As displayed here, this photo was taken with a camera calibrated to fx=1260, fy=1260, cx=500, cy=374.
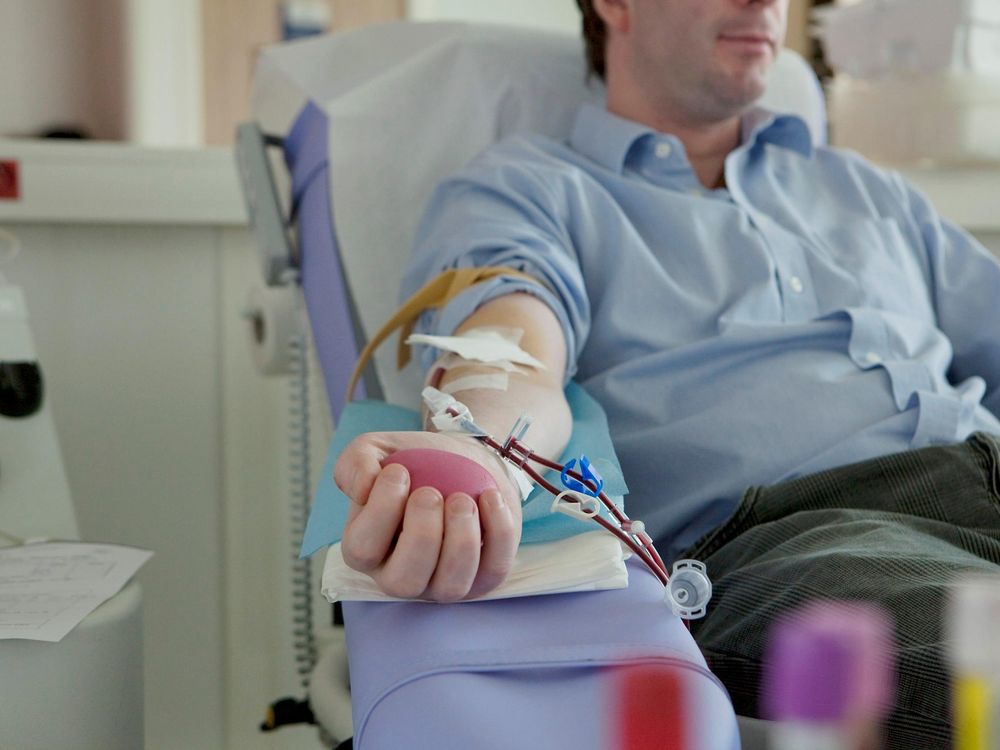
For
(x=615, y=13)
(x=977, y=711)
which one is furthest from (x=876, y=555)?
(x=615, y=13)

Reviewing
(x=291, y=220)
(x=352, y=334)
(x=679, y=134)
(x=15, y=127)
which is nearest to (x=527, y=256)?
(x=352, y=334)

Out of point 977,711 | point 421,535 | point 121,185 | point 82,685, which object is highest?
point 977,711

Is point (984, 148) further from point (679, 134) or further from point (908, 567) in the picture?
point (908, 567)

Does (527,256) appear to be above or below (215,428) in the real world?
above

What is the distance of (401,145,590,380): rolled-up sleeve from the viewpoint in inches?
41.4

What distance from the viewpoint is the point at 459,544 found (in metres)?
0.62

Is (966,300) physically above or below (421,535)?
below

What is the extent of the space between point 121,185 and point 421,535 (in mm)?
1261

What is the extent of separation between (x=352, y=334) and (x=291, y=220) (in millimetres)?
289

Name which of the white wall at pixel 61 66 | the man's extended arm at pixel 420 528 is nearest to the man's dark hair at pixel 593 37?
the man's extended arm at pixel 420 528

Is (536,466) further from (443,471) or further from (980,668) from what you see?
(980,668)

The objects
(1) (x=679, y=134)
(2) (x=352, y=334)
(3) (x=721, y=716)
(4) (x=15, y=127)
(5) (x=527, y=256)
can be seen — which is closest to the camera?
(3) (x=721, y=716)

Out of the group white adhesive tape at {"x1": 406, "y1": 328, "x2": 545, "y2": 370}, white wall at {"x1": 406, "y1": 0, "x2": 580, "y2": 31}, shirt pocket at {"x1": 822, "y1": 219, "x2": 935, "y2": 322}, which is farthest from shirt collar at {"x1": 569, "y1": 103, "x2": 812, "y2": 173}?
white wall at {"x1": 406, "y1": 0, "x2": 580, "y2": 31}

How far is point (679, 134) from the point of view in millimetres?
1380
